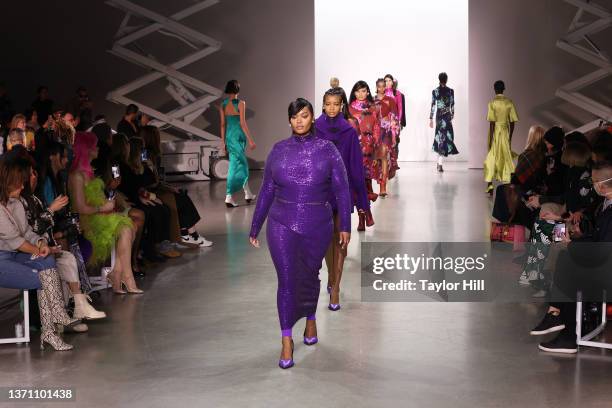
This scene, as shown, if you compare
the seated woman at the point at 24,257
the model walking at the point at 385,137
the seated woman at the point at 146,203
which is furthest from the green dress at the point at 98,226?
the model walking at the point at 385,137

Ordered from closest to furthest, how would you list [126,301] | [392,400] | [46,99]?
1. [392,400]
2. [126,301]
3. [46,99]

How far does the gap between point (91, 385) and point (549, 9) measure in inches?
486

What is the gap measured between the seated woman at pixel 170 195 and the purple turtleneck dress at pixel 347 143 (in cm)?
200

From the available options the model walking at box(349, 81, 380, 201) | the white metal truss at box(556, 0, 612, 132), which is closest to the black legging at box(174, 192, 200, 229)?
the model walking at box(349, 81, 380, 201)

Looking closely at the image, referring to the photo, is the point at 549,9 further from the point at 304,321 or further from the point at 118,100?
the point at 304,321

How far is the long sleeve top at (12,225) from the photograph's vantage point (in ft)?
15.9

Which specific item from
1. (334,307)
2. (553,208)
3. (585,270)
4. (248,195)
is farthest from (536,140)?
(248,195)

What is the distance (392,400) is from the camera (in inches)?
159

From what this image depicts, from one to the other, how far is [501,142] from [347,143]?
241 inches

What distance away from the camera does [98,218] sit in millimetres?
6031

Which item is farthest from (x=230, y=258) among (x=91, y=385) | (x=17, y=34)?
(x=17, y=34)

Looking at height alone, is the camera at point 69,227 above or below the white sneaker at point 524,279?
above

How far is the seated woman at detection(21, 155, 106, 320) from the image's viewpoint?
16.5ft

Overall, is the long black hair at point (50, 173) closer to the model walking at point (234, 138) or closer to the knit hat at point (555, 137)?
the knit hat at point (555, 137)
